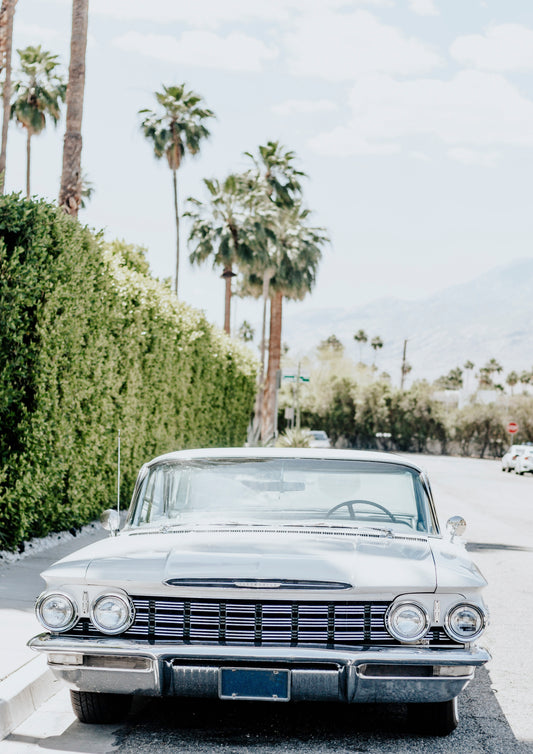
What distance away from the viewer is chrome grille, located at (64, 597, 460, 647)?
14.8 feet

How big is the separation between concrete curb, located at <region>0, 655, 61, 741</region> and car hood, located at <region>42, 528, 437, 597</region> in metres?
0.86

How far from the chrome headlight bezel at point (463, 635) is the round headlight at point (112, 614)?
1456mm

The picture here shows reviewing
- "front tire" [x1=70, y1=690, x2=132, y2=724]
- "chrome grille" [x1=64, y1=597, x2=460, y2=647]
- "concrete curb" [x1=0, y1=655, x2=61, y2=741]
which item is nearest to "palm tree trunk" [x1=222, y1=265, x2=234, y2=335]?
"concrete curb" [x1=0, y1=655, x2=61, y2=741]

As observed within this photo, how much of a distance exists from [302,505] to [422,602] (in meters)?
1.41

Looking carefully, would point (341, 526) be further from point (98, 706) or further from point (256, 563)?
point (98, 706)

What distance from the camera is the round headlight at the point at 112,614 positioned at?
15.0 feet

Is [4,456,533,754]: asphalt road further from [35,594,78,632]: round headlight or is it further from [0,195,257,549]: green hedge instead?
[0,195,257,549]: green hedge

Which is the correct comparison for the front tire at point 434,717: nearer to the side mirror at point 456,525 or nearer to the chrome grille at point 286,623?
the chrome grille at point 286,623

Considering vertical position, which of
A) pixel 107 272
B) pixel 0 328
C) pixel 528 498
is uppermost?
pixel 107 272

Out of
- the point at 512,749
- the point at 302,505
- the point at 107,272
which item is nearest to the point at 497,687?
the point at 512,749

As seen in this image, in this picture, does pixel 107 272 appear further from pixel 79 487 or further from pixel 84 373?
pixel 79 487

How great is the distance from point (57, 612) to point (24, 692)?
95 centimetres

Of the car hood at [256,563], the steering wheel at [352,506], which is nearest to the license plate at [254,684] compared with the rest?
the car hood at [256,563]

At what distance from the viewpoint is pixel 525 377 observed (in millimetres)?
140625
